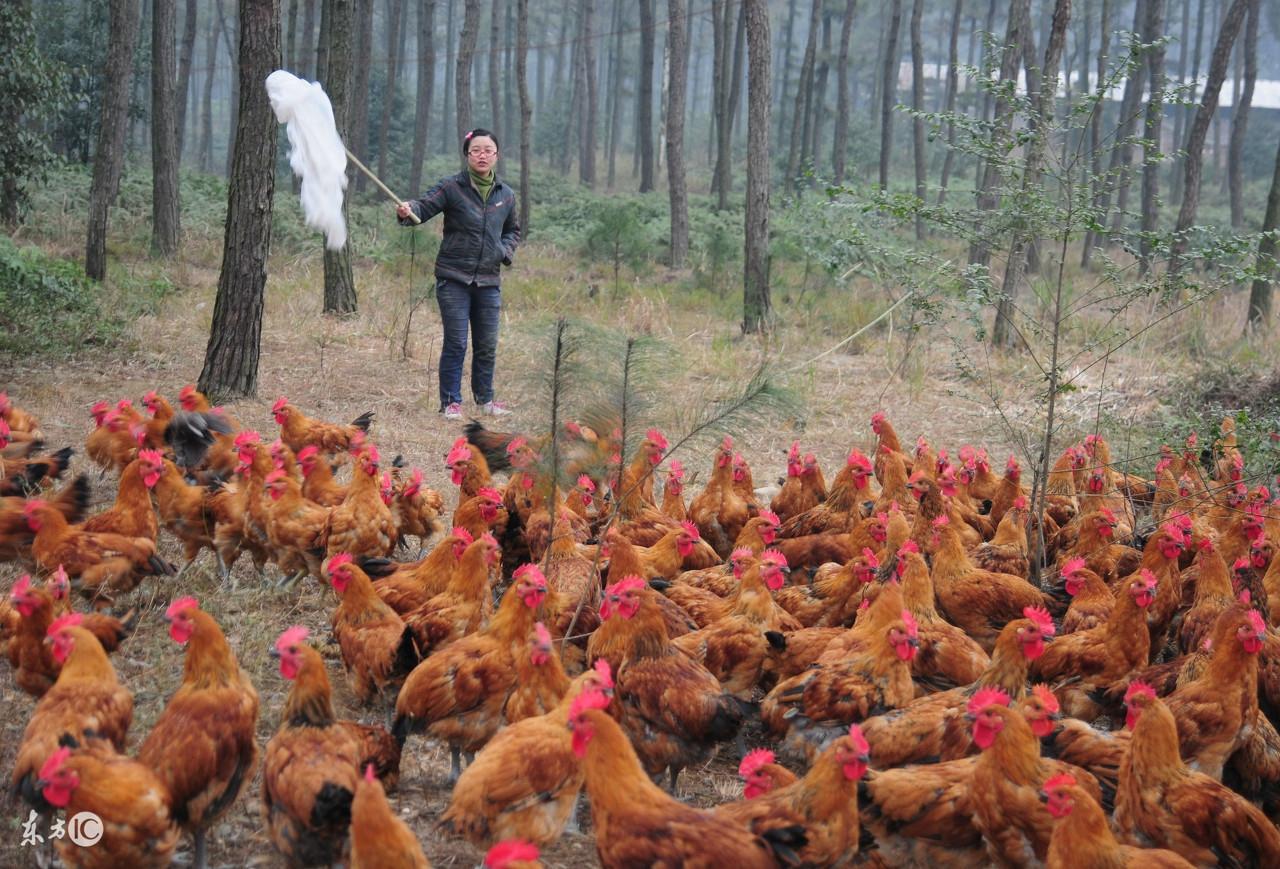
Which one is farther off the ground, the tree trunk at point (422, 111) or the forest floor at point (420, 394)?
the tree trunk at point (422, 111)

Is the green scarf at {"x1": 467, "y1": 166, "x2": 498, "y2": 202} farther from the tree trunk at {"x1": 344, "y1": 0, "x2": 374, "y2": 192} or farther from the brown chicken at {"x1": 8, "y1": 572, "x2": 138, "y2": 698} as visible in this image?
the tree trunk at {"x1": 344, "y1": 0, "x2": 374, "y2": 192}

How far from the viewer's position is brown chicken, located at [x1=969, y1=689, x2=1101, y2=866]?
368cm

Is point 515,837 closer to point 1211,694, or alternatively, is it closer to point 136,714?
point 136,714

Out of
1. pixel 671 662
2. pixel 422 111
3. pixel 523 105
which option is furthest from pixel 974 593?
pixel 422 111

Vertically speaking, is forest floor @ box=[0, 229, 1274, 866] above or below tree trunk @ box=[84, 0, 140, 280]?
below

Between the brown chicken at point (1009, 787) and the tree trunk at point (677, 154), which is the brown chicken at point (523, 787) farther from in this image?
the tree trunk at point (677, 154)

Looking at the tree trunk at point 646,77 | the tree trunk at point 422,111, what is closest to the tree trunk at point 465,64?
the tree trunk at point 422,111

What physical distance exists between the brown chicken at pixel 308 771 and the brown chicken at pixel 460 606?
98cm

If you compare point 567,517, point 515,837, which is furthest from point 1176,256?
point 515,837

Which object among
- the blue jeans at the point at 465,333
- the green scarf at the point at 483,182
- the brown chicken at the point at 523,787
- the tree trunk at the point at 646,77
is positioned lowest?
the brown chicken at the point at 523,787

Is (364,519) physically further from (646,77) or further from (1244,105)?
(1244,105)

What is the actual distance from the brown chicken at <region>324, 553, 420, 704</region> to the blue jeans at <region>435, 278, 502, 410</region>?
5.13m

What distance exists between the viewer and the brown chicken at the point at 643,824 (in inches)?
129

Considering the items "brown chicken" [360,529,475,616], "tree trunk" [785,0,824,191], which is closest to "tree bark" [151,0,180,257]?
"brown chicken" [360,529,475,616]
